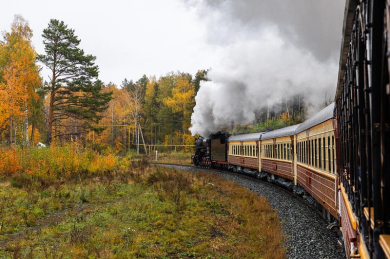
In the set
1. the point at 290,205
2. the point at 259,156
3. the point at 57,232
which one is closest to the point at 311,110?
the point at 259,156

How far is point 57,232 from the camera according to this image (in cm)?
750

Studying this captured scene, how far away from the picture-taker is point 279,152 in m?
16.0

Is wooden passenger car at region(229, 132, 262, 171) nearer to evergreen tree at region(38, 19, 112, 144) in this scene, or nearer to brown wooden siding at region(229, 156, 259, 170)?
brown wooden siding at region(229, 156, 259, 170)

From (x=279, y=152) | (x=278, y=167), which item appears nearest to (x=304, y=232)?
(x=279, y=152)

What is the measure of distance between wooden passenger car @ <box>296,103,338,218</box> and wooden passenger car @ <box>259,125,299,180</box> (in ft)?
8.42

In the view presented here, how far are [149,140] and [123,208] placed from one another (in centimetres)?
4829

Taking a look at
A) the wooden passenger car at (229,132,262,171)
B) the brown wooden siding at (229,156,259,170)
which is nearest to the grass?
the brown wooden siding at (229,156,259,170)

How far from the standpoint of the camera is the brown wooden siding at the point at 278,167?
14438 mm

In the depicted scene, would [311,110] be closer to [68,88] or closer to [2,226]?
[68,88]

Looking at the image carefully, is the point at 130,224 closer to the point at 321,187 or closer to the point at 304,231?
the point at 304,231

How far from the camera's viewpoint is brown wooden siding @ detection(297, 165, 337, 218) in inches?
275

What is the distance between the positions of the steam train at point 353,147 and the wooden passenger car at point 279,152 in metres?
0.04

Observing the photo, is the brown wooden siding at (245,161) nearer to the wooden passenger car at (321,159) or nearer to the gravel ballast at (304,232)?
the gravel ballast at (304,232)

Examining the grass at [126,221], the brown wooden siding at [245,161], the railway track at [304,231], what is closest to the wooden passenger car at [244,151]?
the brown wooden siding at [245,161]
